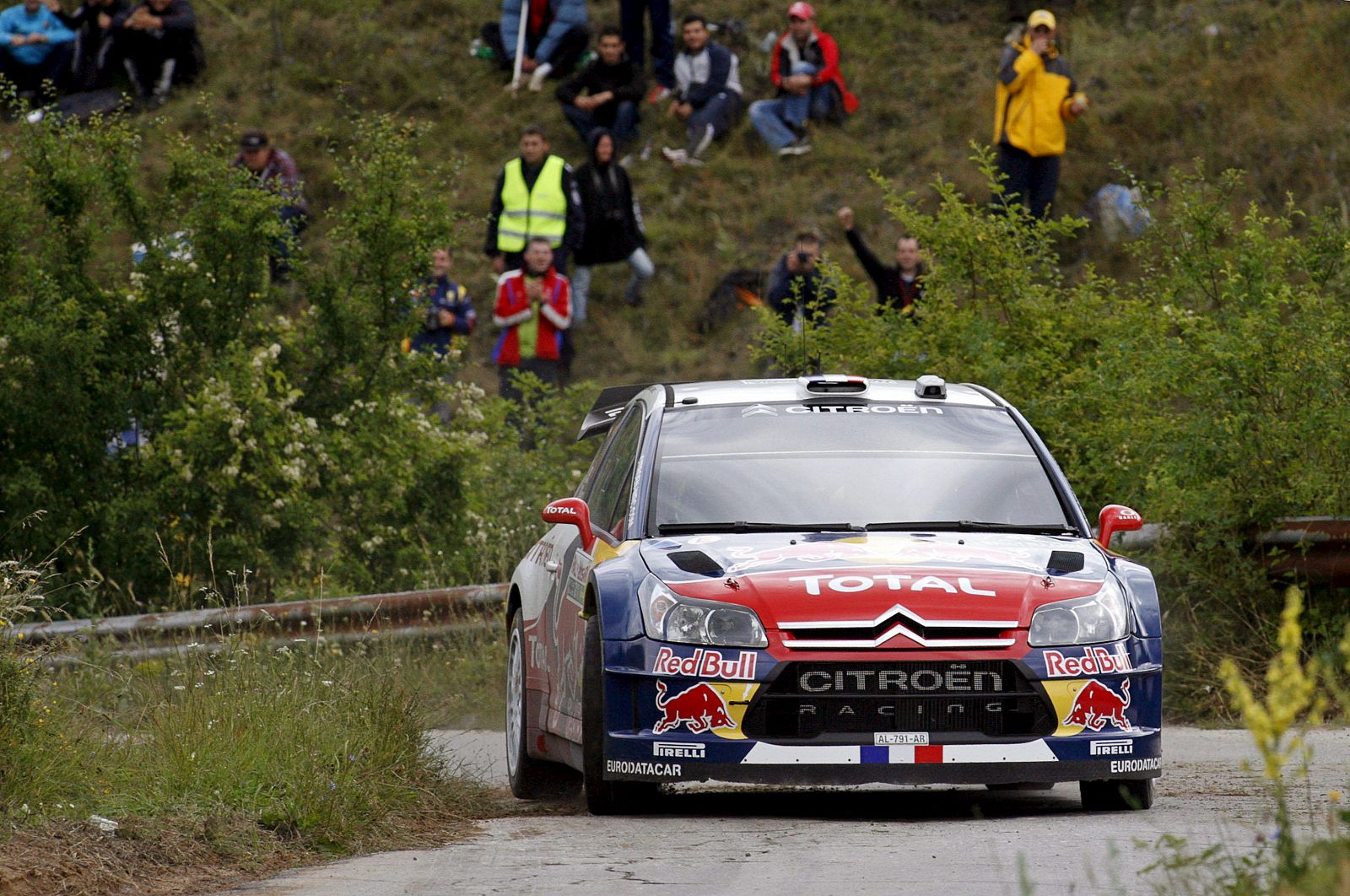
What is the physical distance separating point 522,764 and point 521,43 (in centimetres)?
2116

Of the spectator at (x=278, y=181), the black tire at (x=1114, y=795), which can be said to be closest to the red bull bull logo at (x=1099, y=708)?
the black tire at (x=1114, y=795)

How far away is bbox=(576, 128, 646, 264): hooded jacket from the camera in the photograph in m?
22.7

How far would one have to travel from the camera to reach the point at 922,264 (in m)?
18.3

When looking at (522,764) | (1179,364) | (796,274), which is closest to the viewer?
(522,764)

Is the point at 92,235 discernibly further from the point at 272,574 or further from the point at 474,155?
the point at 474,155

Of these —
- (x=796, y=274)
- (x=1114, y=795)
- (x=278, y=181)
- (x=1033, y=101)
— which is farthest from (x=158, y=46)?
(x=1114, y=795)

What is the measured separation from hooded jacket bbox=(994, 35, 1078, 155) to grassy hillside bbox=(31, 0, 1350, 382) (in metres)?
2.96

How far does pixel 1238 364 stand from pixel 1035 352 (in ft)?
6.88

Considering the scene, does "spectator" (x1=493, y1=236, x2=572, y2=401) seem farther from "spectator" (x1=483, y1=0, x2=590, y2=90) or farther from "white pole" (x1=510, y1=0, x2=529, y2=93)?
"white pole" (x1=510, y1=0, x2=529, y2=93)

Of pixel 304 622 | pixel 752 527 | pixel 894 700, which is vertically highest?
pixel 752 527

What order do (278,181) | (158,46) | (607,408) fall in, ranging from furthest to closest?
(158,46), (278,181), (607,408)

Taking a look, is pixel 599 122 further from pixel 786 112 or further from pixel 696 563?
pixel 696 563

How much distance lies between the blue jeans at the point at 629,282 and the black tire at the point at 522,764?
13.6m

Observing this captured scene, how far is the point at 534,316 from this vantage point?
2044 centimetres
